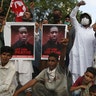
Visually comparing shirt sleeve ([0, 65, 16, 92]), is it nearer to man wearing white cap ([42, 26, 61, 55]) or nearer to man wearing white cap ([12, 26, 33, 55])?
man wearing white cap ([12, 26, 33, 55])

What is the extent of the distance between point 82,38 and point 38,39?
39.2 inches

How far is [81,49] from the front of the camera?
35.7 feet

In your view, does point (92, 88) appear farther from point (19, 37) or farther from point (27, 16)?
point (27, 16)

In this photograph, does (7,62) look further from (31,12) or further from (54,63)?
(31,12)

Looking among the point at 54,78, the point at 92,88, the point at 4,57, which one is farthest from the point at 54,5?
the point at 92,88

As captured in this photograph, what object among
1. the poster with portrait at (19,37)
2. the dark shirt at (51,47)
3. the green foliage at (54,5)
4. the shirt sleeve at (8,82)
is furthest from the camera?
the green foliage at (54,5)

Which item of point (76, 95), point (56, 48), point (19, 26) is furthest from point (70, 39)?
point (76, 95)

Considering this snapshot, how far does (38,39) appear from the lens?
1114 cm

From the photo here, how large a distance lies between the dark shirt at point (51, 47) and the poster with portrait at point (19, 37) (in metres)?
0.27

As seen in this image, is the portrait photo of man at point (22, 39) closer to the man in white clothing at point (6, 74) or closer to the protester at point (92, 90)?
the man in white clothing at point (6, 74)

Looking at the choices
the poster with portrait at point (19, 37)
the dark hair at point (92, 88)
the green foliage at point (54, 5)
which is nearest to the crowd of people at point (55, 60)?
the poster with portrait at point (19, 37)

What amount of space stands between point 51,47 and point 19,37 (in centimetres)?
73

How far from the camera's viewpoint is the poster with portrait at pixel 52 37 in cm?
1098

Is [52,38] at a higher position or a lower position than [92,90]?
higher
